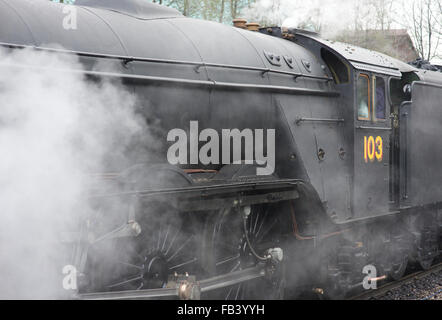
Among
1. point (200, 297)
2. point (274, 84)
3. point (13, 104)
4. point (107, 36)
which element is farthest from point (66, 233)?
point (274, 84)

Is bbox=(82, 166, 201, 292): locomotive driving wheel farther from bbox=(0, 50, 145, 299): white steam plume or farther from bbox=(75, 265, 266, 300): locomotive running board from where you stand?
bbox=(0, 50, 145, 299): white steam plume

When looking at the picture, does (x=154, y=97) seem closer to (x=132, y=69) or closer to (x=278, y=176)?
(x=132, y=69)

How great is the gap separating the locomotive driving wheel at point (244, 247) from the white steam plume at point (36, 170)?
4.50ft

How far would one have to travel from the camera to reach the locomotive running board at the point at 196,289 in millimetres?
3337

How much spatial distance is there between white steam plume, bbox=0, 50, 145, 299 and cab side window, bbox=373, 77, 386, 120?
13.4 ft

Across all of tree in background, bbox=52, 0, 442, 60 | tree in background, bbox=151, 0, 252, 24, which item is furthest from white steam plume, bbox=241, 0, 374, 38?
tree in background, bbox=151, 0, 252, 24

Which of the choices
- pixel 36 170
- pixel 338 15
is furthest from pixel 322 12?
pixel 36 170

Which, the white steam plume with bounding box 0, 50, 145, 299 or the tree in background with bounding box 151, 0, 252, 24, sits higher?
the tree in background with bounding box 151, 0, 252, 24

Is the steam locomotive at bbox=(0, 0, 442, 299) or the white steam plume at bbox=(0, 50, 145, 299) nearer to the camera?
the white steam plume at bbox=(0, 50, 145, 299)

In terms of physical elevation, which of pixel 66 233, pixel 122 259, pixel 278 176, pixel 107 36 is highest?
pixel 107 36

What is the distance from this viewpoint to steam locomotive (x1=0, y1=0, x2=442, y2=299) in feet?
11.8

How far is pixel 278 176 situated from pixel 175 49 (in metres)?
1.72

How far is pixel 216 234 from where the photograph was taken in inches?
168

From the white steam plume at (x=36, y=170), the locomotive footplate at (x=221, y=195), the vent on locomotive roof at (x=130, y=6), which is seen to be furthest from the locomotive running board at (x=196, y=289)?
the vent on locomotive roof at (x=130, y=6)
